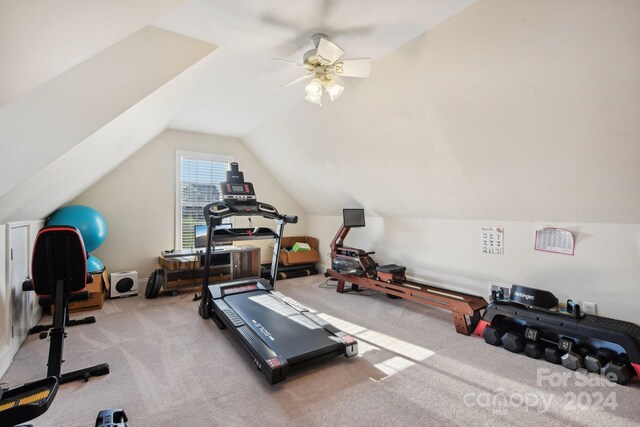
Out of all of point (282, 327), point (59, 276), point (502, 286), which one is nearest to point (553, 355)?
point (502, 286)

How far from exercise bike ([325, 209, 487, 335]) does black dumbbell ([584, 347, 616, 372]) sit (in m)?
0.85

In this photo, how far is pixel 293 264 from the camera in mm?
5535

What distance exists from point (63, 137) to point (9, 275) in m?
1.46

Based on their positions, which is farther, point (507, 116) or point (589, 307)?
point (589, 307)

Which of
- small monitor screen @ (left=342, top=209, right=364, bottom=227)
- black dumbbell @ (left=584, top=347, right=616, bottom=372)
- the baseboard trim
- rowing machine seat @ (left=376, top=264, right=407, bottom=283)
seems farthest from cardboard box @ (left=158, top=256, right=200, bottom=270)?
black dumbbell @ (left=584, top=347, right=616, bottom=372)

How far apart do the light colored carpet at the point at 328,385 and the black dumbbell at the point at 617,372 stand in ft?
0.22

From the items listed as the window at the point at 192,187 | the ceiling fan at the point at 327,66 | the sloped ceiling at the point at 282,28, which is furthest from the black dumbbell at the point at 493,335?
the window at the point at 192,187

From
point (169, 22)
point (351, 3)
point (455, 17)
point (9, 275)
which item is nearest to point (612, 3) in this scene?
point (455, 17)

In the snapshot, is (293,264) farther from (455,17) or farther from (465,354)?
(455,17)

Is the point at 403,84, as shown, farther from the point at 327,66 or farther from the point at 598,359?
the point at 598,359

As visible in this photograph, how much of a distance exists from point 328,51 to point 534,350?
9.75ft

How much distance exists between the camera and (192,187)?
521 cm

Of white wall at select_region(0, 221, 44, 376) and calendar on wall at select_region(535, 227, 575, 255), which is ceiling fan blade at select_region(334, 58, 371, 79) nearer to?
calendar on wall at select_region(535, 227, 575, 255)

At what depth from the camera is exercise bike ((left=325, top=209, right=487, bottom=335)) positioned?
9.76 feet
